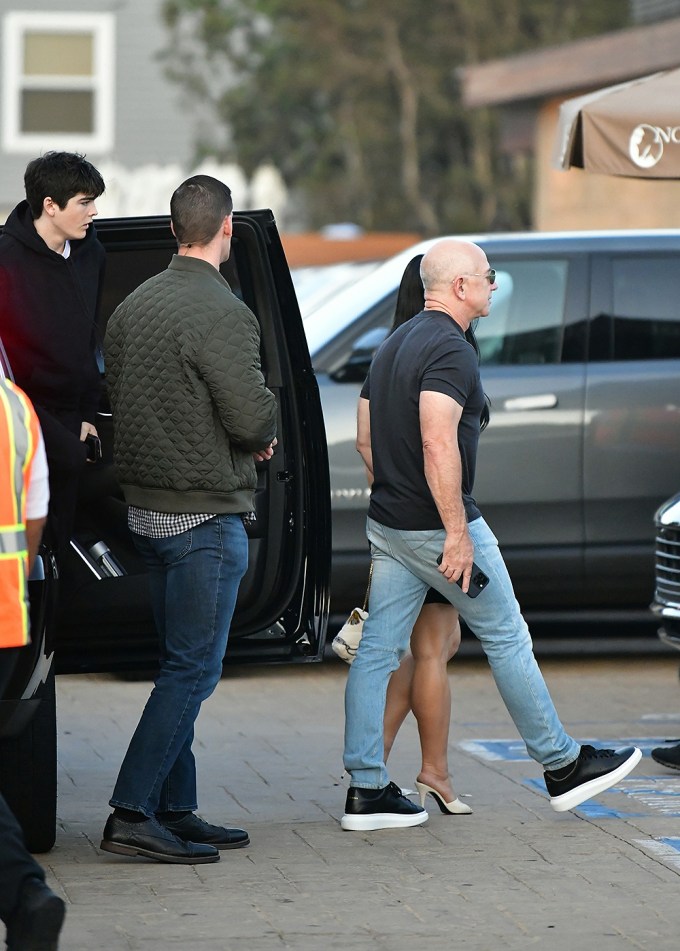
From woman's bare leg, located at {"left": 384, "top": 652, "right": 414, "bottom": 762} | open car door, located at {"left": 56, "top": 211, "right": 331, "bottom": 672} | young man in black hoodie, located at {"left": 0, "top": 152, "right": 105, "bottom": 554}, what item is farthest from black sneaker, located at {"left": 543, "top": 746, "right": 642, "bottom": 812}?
young man in black hoodie, located at {"left": 0, "top": 152, "right": 105, "bottom": 554}

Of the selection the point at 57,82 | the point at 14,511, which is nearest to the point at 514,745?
the point at 14,511

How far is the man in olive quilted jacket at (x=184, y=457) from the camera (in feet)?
17.1

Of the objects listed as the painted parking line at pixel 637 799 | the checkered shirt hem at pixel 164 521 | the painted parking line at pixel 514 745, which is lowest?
the painted parking line at pixel 514 745

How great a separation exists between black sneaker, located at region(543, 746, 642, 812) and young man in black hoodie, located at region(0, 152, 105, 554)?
1700mm

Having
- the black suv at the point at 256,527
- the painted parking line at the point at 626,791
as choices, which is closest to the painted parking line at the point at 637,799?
the painted parking line at the point at 626,791

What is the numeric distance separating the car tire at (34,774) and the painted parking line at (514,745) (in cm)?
204

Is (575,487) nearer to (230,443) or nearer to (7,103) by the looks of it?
(230,443)

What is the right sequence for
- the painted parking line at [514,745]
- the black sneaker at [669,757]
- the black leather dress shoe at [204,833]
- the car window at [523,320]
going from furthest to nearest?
the car window at [523,320]
the painted parking line at [514,745]
the black sneaker at [669,757]
the black leather dress shoe at [204,833]

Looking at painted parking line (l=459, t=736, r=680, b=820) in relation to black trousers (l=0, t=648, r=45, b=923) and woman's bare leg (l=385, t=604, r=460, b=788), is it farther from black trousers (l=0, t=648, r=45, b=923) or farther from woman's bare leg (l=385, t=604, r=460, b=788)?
black trousers (l=0, t=648, r=45, b=923)

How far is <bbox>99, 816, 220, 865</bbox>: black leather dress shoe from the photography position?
536cm

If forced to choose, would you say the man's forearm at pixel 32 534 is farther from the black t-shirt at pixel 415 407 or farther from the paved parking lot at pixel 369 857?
the black t-shirt at pixel 415 407

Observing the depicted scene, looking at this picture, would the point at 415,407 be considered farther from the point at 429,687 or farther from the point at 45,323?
the point at 45,323

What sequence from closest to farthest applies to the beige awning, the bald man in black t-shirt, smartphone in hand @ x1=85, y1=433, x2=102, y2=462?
smartphone in hand @ x1=85, y1=433, x2=102, y2=462 < the bald man in black t-shirt < the beige awning

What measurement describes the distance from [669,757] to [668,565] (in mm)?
881
